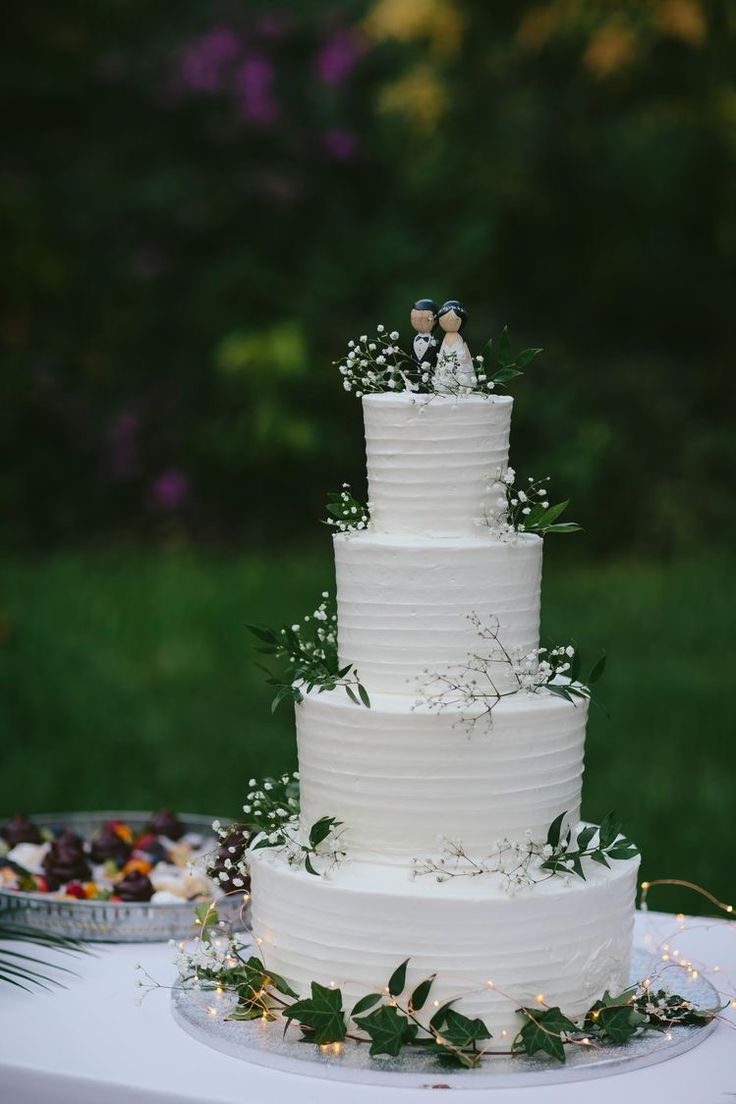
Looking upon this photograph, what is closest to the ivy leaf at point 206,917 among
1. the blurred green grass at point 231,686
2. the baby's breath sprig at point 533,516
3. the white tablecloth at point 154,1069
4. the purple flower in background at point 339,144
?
the white tablecloth at point 154,1069

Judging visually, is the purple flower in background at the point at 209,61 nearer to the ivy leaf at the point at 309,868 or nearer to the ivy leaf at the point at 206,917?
the ivy leaf at the point at 206,917

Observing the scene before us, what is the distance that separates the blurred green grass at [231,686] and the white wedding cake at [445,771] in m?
3.14

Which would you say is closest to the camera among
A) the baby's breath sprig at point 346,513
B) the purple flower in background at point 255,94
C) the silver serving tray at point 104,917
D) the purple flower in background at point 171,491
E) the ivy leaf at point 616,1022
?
the ivy leaf at point 616,1022

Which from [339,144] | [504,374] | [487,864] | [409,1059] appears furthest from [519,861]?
[339,144]

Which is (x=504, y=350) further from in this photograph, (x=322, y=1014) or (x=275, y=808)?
(x=322, y=1014)

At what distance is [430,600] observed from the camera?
2949mm

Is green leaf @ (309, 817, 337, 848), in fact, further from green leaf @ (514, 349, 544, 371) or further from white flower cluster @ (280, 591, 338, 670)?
green leaf @ (514, 349, 544, 371)

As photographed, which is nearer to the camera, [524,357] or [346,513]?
[524,357]

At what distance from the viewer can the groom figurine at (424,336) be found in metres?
3.08

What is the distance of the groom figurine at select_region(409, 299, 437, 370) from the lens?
308cm

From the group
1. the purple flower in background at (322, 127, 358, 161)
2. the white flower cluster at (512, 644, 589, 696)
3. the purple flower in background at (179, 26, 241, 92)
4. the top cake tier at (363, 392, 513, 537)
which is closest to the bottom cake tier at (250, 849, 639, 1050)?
the white flower cluster at (512, 644, 589, 696)

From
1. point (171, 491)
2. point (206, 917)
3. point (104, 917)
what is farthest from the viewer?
point (171, 491)

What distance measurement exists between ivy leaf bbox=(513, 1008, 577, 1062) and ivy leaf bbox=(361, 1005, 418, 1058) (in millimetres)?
209

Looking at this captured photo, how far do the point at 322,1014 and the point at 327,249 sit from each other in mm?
9947
